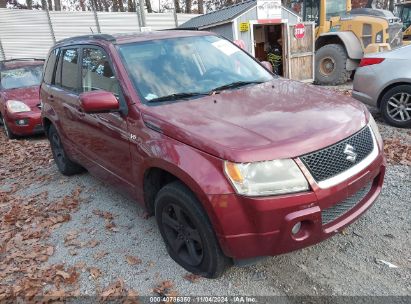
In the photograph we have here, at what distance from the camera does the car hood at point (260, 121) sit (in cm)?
223

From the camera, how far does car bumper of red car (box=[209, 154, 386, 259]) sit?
7.09 feet

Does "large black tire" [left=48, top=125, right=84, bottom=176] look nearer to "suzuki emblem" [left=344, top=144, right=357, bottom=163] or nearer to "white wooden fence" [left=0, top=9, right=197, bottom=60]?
"suzuki emblem" [left=344, top=144, right=357, bottom=163]

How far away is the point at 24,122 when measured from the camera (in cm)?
748

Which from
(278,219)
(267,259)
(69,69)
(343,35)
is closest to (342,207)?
(278,219)

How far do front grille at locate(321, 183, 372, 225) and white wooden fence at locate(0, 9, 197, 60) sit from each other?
41.6 feet

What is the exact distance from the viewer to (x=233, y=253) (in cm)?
233

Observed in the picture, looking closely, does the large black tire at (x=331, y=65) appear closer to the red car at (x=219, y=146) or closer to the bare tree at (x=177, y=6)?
the red car at (x=219, y=146)

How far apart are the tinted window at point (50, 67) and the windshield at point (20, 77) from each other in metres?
3.78

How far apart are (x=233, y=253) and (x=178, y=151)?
2.59 ft

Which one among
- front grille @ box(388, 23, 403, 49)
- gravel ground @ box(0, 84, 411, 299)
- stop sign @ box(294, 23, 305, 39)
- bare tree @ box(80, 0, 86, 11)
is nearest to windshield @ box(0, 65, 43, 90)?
gravel ground @ box(0, 84, 411, 299)

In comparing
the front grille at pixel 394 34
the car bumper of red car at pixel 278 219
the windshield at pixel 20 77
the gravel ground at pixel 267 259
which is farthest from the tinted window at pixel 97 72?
the front grille at pixel 394 34

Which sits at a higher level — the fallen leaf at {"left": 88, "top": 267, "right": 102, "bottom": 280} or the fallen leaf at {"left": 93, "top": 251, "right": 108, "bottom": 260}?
the fallen leaf at {"left": 88, "top": 267, "right": 102, "bottom": 280}

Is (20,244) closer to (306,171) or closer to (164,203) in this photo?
(164,203)

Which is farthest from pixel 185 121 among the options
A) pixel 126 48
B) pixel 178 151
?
pixel 126 48
